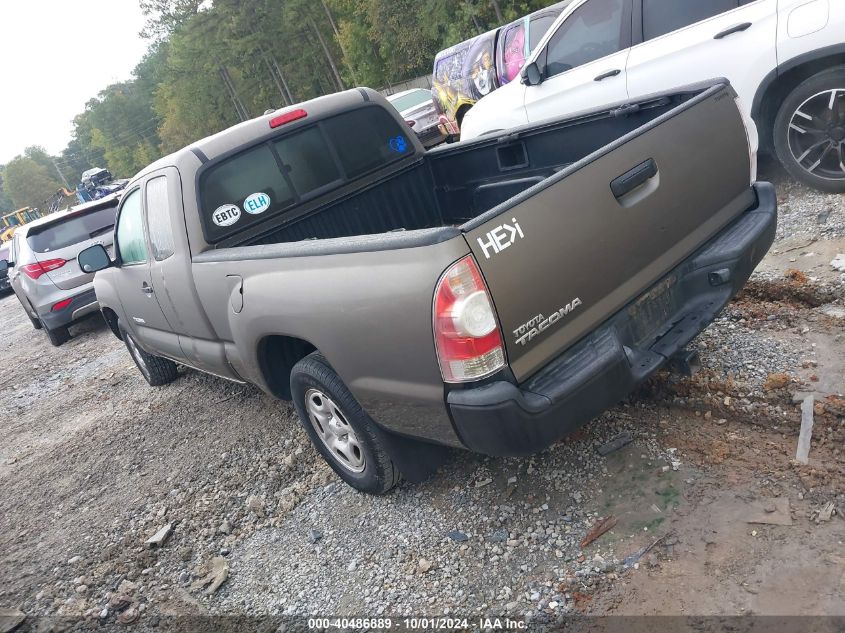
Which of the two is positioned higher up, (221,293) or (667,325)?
(221,293)

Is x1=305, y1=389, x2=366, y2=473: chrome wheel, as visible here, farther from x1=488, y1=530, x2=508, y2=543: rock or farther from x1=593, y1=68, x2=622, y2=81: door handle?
x1=593, y1=68, x2=622, y2=81: door handle

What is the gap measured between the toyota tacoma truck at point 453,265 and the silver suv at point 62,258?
5299 millimetres

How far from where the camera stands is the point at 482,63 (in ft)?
36.9

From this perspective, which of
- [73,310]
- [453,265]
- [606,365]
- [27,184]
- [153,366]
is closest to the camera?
[453,265]

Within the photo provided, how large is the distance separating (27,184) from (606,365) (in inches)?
5249

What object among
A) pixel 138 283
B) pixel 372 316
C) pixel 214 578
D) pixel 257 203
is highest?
pixel 257 203

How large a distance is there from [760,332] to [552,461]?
1.48m

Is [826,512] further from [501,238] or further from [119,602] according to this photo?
[119,602]

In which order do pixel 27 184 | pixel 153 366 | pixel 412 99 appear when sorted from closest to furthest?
1. pixel 153 366
2. pixel 412 99
3. pixel 27 184

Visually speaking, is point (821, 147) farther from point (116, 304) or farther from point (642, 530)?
point (116, 304)

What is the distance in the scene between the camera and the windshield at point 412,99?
48.4ft

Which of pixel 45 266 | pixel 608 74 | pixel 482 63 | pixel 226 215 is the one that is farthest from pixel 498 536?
pixel 482 63

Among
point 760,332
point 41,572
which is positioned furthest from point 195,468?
point 760,332

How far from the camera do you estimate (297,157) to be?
4.25 meters
